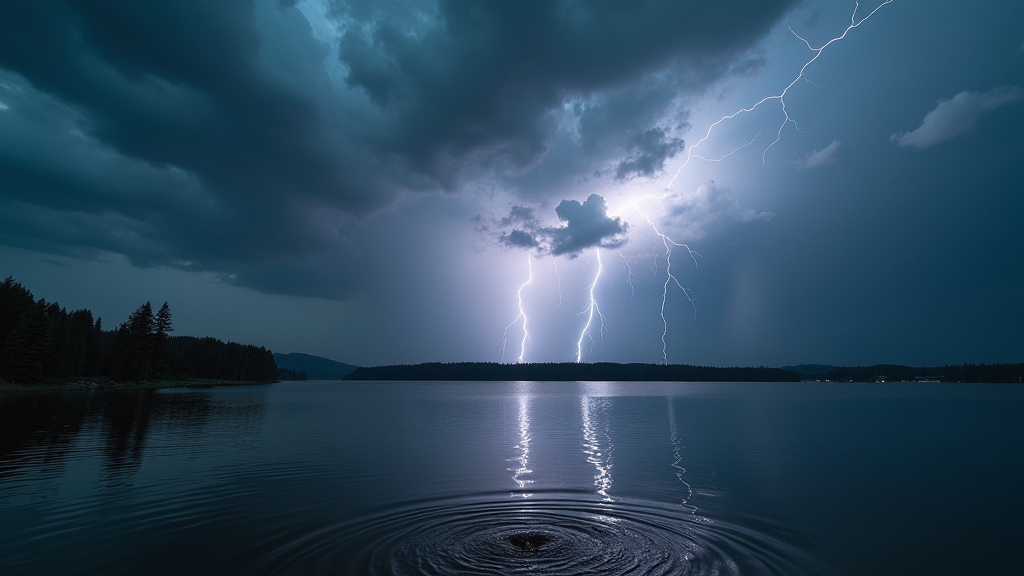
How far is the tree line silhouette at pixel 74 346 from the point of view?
78.1 metres

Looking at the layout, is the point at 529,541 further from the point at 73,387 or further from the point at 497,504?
the point at 73,387

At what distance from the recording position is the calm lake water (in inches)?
478

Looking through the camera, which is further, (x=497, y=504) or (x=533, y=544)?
(x=497, y=504)

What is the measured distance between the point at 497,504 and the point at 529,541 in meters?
4.73

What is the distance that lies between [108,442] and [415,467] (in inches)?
854

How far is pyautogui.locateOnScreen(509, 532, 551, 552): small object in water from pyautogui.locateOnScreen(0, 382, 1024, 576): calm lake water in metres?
0.06

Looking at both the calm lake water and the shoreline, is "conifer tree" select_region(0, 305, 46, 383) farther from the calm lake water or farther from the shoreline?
the calm lake water

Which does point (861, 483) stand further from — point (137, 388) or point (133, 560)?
point (137, 388)

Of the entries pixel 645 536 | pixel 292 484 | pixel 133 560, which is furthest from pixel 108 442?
pixel 645 536

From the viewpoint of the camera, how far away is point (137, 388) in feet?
332

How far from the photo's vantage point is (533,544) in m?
12.9

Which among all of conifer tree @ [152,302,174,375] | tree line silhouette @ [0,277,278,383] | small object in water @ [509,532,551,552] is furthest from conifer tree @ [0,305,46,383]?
small object in water @ [509,532,551,552]

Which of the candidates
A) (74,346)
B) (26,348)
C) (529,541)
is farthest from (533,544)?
(74,346)

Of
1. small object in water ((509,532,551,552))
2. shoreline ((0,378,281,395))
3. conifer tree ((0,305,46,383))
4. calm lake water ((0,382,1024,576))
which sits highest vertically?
conifer tree ((0,305,46,383))
